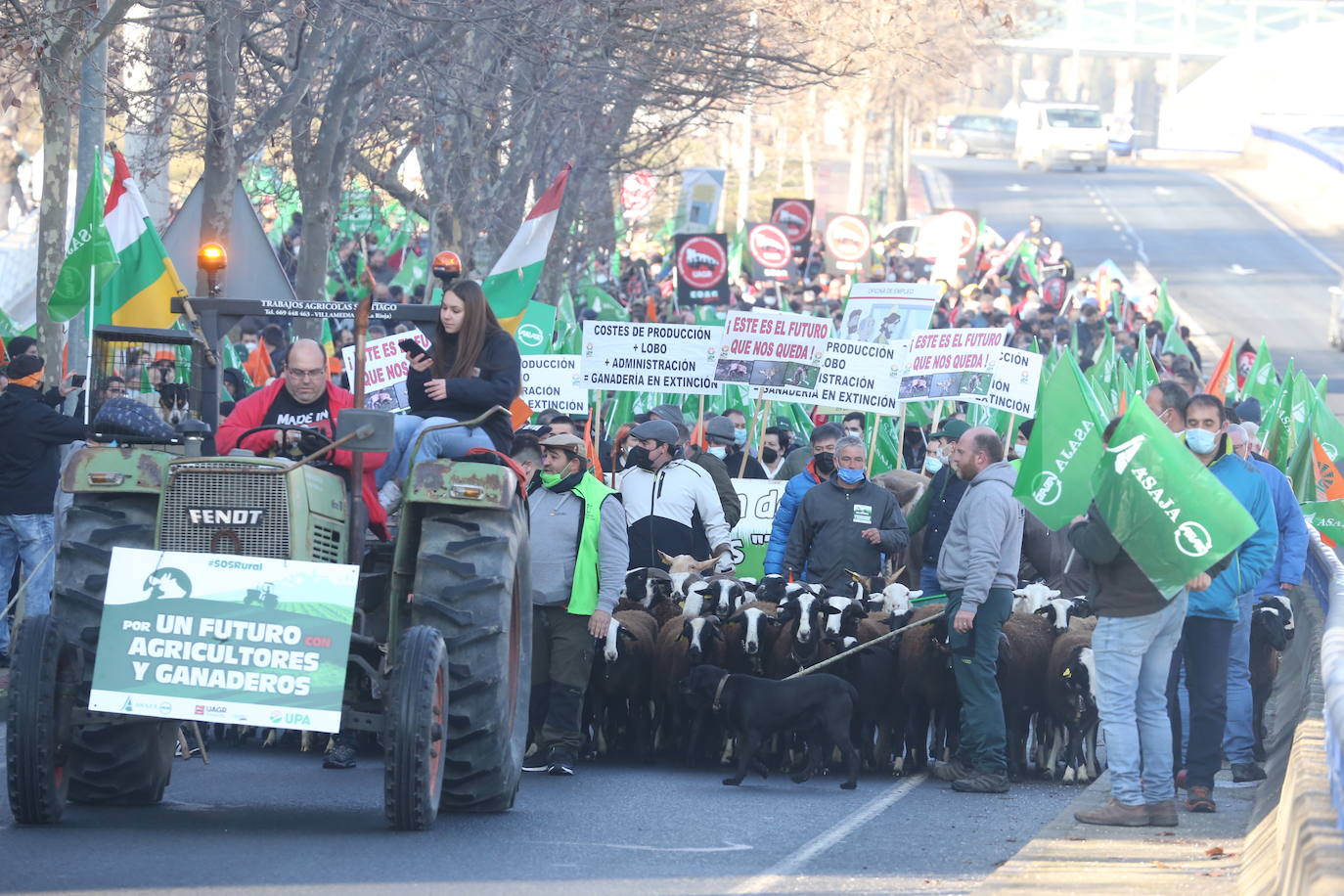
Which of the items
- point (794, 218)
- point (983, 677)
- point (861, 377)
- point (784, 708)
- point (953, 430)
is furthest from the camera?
point (794, 218)

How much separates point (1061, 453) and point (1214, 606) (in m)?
2.59

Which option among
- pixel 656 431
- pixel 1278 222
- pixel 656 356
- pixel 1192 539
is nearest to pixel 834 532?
pixel 656 431

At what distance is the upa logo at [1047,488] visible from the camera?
12445 mm

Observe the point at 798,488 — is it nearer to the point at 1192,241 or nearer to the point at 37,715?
the point at 37,715

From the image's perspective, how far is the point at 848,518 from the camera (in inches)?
511

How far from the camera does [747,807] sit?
1046 centimetres

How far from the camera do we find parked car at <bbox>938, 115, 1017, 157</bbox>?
302 feet

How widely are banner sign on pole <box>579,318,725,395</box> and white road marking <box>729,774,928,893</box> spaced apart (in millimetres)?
6002

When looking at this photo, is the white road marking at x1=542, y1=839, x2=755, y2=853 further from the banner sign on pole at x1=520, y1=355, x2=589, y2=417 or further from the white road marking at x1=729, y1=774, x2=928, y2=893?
the banner sign on pole at x1=520, y1=355, x2=589, y2=417

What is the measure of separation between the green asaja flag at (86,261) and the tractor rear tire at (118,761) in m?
5.53

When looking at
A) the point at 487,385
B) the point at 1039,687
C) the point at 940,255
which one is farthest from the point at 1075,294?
the point at 487,385

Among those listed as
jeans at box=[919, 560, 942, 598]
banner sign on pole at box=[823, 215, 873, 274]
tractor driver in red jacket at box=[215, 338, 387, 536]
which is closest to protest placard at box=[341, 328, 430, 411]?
jeans at box=[919, 560, 942, 598]

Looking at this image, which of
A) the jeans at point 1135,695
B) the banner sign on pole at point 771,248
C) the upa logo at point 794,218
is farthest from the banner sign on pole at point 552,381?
the upa logo at point 794,218

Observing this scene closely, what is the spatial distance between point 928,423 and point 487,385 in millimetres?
12742
